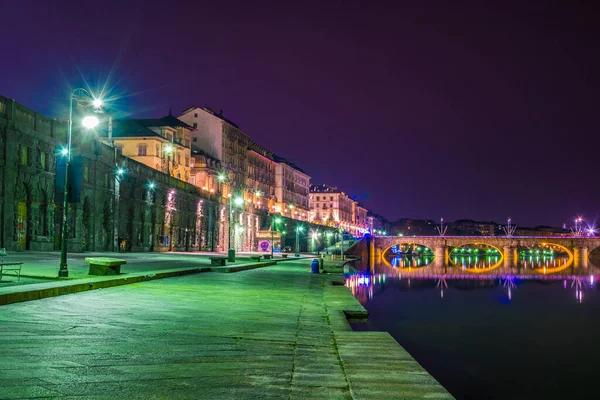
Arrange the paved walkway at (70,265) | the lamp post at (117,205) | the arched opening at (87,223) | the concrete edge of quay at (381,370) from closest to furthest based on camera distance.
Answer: the concrete edge of quay at (381,370) → the paved walkway at (70,265) → the arched opening at (87,223) → the lamp post at (117,205)

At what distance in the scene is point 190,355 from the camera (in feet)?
27.3

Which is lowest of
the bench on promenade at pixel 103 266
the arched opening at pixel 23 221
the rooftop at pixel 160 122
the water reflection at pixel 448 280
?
the water reflection at pixel 448 280

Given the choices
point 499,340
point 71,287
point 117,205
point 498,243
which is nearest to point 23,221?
point 117,205

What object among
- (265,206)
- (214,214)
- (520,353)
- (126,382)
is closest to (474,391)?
(520,353)

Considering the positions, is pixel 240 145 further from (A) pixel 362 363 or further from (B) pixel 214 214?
(A) pixel 362 363

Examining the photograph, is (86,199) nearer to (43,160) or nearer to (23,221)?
(43,160)

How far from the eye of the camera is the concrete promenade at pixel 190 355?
646 centimetres

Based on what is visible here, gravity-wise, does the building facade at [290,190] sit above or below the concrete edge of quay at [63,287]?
above

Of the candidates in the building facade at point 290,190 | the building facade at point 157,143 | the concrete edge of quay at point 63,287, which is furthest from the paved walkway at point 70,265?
the building facade at point 290,190

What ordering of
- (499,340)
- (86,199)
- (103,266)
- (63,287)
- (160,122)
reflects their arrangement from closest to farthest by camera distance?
(63,287), (499,340), (103,266), (86,199), (160,122)

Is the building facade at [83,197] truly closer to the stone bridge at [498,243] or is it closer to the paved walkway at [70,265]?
the paved walkway at [70,265]

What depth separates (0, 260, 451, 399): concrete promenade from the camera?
6.46m

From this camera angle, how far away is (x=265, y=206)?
138 metres

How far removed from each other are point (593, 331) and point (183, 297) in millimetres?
17736
